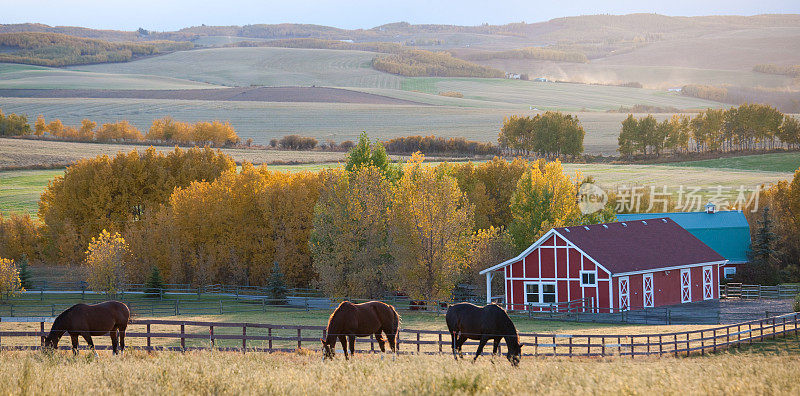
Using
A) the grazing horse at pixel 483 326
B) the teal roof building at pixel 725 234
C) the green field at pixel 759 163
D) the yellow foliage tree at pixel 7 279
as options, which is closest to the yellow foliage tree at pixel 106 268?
the yellow foliage tree at pixel 7 279

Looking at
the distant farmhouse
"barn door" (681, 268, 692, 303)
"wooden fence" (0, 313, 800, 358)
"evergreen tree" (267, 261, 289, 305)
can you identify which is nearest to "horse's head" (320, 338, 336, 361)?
"wooden fence" (0, 313, 800, 358)

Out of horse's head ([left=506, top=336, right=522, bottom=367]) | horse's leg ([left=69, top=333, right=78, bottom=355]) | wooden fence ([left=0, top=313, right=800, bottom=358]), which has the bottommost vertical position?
wooden fence ([left=0, top=313, right=800, bottom=358])

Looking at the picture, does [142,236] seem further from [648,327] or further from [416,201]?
[648,327]

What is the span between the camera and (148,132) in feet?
400

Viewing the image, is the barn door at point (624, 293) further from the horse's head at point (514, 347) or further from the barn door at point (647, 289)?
the horse's head at point (514, 347)

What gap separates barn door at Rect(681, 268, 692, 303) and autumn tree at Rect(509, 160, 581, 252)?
900 cm

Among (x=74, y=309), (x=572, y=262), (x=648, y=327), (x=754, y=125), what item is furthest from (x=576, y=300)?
(x=754, y=125)

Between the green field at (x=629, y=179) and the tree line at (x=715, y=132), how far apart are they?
50.0ft

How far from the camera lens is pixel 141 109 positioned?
14562cm

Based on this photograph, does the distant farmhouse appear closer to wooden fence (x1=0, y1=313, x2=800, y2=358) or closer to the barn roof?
the barn roof

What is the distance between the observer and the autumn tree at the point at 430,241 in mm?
47750

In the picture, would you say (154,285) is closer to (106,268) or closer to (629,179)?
(106,268)

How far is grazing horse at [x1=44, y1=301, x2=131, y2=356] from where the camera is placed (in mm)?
21953

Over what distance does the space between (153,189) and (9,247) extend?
12.0 meters
